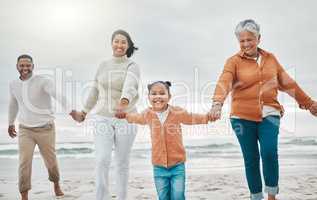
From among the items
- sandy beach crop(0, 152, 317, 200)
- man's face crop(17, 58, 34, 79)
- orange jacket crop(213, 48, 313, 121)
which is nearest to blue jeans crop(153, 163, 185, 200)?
orange jacket crop(213, 48, 313, 121)

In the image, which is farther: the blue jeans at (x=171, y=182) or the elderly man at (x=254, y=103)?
the elderly man at (x=254, y=103)

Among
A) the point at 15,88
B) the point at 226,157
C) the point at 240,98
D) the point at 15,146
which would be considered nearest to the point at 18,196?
the point at 15,88

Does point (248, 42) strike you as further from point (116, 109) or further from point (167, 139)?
point (116, 109)

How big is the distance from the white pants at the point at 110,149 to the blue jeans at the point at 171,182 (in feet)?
1.41

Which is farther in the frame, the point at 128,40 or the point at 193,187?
the point at 193,187

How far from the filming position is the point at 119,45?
352cm

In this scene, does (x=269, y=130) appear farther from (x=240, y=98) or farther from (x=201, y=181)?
(x=201, y=181)

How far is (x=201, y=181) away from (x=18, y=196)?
93.2 inches

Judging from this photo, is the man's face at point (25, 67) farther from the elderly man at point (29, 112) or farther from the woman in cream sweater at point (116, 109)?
the woman in cream sweater at point (116, 109)

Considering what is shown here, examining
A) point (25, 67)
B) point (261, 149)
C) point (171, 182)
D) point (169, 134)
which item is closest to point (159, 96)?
point (169, 134)

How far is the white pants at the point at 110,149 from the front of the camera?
11.0 ft

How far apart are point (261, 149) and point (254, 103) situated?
328 mm

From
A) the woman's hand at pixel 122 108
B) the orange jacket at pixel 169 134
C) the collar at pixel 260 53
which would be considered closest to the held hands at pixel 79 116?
the woman's hand at pixel 122 108

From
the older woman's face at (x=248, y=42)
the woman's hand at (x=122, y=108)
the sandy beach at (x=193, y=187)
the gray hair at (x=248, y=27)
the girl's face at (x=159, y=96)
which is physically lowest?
the sandy beach at (x=193, y=187)
